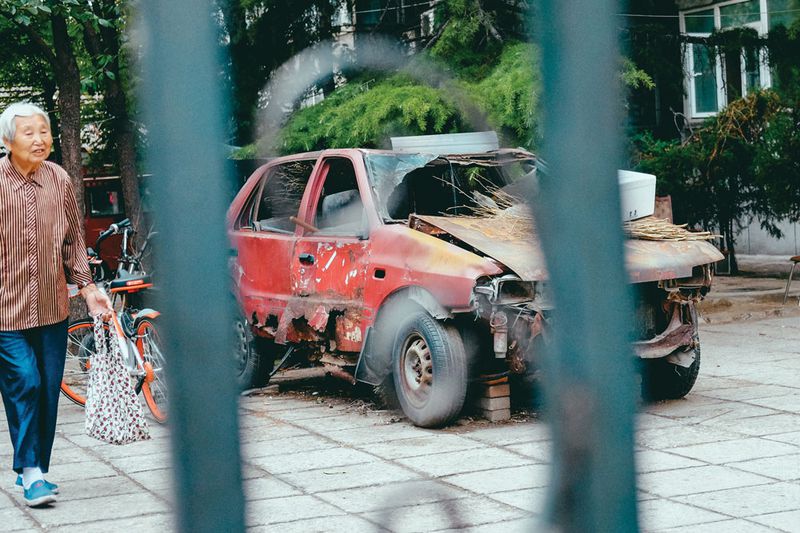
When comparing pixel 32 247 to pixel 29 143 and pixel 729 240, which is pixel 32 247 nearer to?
pixel 29 143

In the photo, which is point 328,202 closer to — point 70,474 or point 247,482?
point 70,474

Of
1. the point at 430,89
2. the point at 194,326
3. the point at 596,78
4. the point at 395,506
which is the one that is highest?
the point at 430,89

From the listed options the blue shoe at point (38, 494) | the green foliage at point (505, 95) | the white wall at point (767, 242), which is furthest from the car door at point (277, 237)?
the white wall at point (767, 242)

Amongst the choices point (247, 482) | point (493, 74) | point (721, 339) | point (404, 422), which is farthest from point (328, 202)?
point (247, 482)

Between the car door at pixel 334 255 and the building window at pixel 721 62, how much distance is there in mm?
6417

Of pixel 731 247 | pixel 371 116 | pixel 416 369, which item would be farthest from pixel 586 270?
pixel 731 247

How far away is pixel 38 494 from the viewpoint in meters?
5.03

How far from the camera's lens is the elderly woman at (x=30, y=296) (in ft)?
16.3

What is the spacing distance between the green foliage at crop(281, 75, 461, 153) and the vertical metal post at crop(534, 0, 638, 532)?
827 centimetres

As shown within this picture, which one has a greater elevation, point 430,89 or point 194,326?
point 430,89

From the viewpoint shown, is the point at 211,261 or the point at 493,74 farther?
the point at 493,74

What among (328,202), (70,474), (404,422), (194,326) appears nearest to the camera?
(194,326)

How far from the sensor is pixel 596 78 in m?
0.74

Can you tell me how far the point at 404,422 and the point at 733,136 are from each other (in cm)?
812
